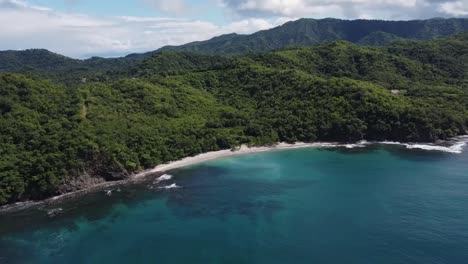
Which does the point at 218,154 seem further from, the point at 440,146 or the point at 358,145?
the point at 440,146

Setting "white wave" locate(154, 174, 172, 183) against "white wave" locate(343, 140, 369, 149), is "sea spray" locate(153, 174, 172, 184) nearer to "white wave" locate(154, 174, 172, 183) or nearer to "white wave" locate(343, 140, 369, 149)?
"white wave" locate(154, 174, 172, 183)

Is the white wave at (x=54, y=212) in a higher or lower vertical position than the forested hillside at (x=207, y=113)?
lower

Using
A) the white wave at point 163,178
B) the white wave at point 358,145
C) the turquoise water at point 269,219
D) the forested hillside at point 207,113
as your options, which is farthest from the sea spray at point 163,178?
the white wave at point 358,145

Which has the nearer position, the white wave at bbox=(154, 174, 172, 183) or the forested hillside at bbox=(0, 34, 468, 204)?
the forested hillside at bbox=(0, 34, 468, 204)

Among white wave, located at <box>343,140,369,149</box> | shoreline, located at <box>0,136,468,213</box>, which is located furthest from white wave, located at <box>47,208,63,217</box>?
white wave, located at <box>343,140,369,149</box>

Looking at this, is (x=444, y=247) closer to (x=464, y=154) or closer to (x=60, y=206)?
(x=464, y=154)

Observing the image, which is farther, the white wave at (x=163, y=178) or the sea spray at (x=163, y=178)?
the white wave at (x=163, y=178)

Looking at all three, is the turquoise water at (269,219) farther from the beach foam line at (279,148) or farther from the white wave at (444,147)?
the white wave at (444,147)
